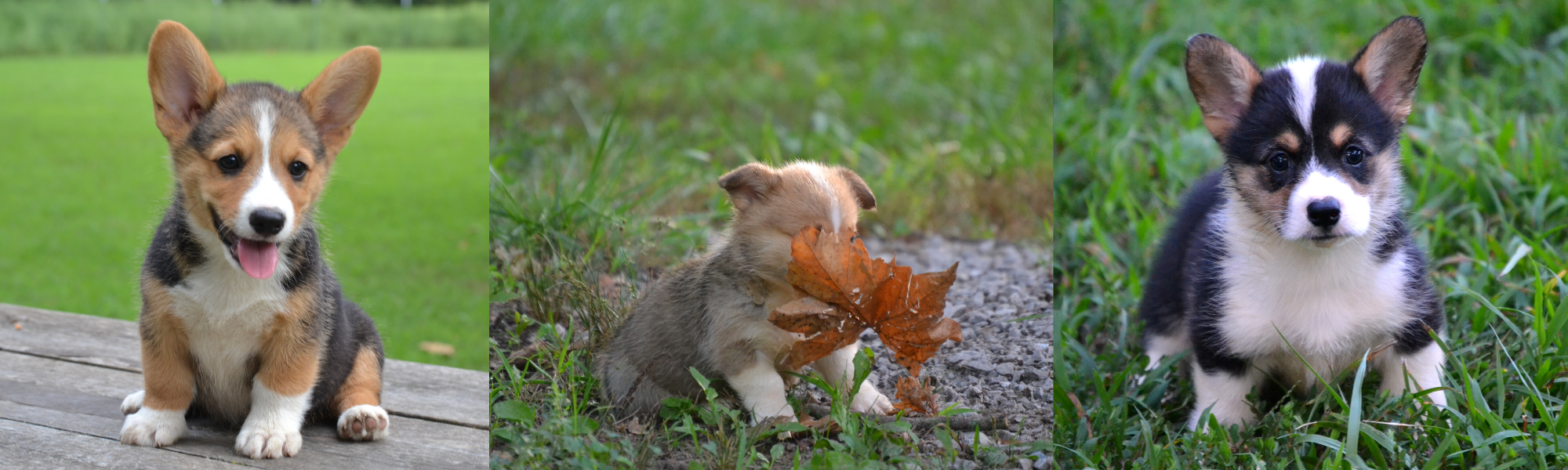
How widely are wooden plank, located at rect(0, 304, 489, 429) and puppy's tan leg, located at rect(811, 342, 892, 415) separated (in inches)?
73.4

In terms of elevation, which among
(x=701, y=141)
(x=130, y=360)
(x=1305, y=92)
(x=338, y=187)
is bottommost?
(x=338, y=187)

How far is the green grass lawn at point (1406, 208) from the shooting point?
11.0 ft

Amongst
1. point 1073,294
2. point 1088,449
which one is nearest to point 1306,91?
point 1088,449

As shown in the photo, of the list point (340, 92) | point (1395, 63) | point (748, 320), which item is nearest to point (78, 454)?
→ point (340, 92)

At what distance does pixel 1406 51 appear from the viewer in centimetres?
281

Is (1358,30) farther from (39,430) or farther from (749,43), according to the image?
(39,430)

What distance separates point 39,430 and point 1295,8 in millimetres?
7178

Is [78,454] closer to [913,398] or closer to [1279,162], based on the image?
[913,398]

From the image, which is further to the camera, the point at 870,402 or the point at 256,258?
the point at 256,258

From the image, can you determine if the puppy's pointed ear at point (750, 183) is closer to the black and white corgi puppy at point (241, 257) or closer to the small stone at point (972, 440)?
the small stone at point (972, 440)

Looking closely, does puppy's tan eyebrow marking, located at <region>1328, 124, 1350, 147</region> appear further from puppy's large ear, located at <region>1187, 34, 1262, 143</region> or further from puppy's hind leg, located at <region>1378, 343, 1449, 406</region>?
puppy's hind leg, located at <region>1378, 343, 1449, 406</region>

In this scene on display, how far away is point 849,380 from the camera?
2.59m

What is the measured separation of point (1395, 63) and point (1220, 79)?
429 mm

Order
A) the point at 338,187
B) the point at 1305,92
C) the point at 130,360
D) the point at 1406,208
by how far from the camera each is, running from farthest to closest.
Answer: the point at 338,187, the point at 130,360, the point at 1406,208, the point at 1305,92
